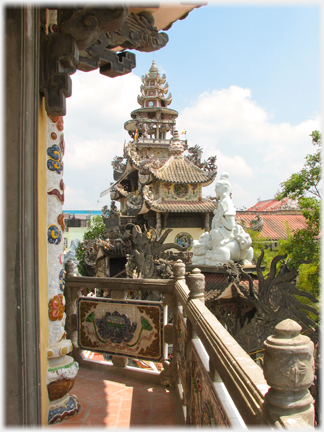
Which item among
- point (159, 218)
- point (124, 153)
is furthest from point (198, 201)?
point (124, 153)

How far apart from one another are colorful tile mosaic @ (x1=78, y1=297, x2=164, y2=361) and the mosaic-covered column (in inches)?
41.2

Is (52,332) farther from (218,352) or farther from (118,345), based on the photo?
(218,352)

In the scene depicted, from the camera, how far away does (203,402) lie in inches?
82.7

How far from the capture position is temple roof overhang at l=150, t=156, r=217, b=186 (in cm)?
2203

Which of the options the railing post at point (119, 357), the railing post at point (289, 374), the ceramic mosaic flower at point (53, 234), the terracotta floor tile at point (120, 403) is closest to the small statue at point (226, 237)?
the railing post at point (119, 357)

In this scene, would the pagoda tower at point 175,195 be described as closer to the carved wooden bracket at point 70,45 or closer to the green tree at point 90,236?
the green tree at point 90,236

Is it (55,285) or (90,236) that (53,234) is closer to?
(55,285)

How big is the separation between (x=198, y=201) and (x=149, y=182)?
3.32 m

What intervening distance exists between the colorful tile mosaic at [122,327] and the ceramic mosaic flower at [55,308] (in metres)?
1.15

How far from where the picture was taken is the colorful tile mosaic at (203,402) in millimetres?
1699

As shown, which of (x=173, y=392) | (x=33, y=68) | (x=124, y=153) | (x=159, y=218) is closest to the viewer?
(x=33, y=68)

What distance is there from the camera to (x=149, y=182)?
22688 mm

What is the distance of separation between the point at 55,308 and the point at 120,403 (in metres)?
1.32

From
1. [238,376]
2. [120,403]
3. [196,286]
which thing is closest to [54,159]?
[196,286]
